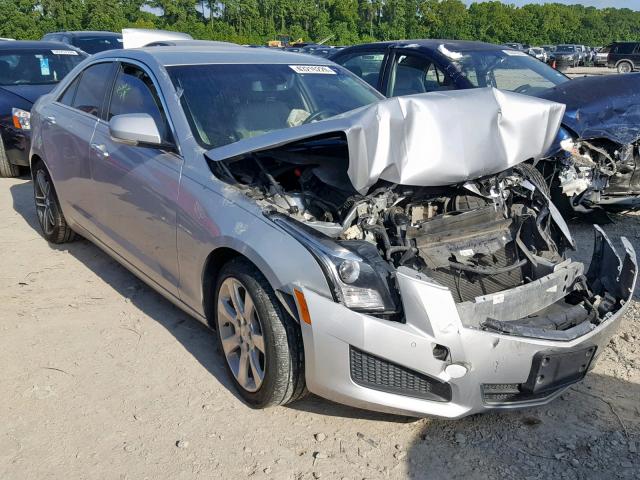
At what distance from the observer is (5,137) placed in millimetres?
7848

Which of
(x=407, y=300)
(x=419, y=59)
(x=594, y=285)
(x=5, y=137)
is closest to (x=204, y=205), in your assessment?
(x=407, y=300)

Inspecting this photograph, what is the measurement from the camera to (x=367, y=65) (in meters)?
7.11

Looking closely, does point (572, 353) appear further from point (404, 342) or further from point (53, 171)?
point (53, 171)

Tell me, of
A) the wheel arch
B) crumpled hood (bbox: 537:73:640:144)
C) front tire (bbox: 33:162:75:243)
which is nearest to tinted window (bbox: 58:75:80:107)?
front tire (bbox: 33:162:75:243)

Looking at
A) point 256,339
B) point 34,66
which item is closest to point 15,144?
point 34,66

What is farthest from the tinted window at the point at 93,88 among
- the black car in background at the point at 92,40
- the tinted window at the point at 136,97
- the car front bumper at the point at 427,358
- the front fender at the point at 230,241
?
the black car in background at the point at 92,40

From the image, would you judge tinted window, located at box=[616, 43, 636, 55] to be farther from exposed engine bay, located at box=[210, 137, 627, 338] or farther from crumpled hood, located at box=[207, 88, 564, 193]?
crumpled hood, located at box=[207, 88, 564, 193]

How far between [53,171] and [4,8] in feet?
148

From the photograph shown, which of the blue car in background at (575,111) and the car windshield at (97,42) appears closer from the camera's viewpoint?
the blue car in background at (575,111)

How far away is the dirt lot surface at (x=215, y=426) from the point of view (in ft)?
8.91

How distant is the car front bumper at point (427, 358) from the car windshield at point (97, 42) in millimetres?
13672

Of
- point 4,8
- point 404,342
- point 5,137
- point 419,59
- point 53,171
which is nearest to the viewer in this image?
point 404,342

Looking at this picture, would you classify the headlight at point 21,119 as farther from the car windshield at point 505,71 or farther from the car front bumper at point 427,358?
the car front bumper at point 427,358

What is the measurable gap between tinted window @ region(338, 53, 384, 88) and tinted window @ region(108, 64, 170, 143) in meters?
3.26
